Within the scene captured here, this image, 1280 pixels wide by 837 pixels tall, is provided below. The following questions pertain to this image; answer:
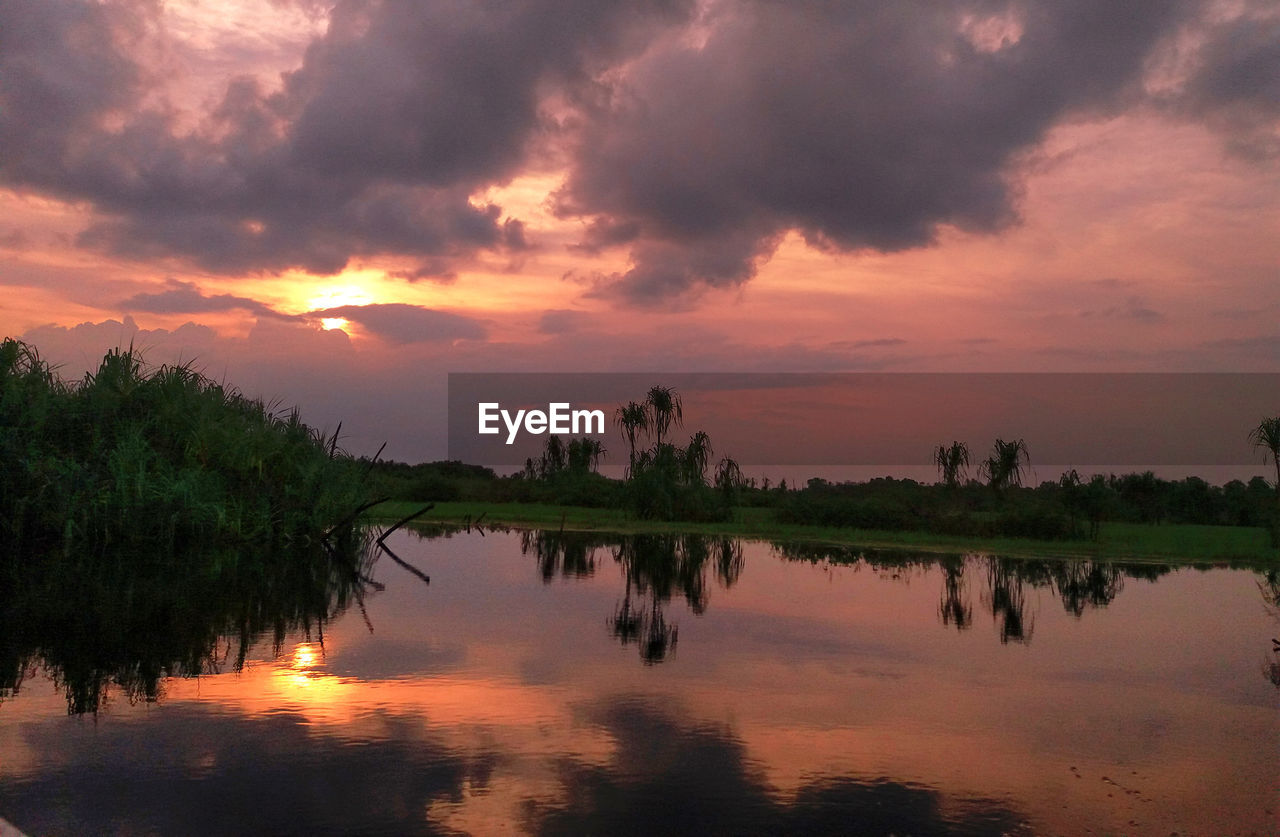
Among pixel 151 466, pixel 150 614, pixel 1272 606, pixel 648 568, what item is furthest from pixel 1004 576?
pixel 151 466

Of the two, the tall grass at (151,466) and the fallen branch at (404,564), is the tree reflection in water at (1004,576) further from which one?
the tall grass at (151,466)

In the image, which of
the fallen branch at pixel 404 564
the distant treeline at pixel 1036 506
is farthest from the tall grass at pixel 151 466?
the distant treeline at pixel 1036 506

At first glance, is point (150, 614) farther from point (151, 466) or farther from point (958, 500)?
point (958, 500)

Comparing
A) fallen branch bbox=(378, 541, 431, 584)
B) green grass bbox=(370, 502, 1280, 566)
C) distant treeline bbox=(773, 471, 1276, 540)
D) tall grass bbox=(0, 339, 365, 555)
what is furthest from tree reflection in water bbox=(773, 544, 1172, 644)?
tall grass bbox=(0, 339, 365, 555)

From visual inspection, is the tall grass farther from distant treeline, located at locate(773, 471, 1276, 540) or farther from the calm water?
distant treeline, located at locate(773, 471, 1276, 540)

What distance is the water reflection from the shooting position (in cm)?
1157

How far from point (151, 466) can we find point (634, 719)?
2158 cm

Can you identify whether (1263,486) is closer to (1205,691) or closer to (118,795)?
(1205,691)

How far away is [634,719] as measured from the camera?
1020 cm

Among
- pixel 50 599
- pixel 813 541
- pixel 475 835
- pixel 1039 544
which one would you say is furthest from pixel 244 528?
pixel 1039 544

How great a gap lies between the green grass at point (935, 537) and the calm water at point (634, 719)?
14772 millimetres

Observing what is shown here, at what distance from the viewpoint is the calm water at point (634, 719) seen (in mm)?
7445

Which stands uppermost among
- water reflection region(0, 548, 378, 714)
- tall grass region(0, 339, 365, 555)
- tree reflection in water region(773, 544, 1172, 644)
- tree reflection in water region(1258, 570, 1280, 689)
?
tall grass region(0, 339, 365, 555)

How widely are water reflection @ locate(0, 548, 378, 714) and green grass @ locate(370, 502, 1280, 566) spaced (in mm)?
13439
